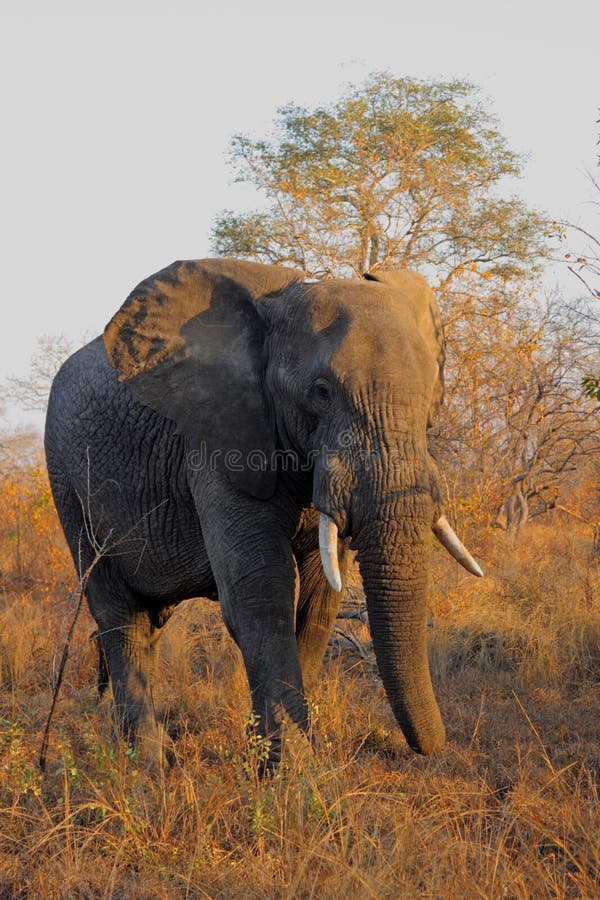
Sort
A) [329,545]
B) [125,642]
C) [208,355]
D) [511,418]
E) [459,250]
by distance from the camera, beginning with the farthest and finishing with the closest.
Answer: [459,250] < [511,418] < [125,642] < [208,355] < [329,545]

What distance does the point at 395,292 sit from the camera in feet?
14.1

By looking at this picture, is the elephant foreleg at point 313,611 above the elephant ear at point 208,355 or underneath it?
underneath

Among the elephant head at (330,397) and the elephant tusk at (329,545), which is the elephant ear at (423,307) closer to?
the elephant head at (330,397)

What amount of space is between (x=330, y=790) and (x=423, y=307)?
2.20 m

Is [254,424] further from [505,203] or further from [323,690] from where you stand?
[505,203]

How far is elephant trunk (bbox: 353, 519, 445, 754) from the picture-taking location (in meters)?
3.73

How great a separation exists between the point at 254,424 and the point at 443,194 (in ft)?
40.7

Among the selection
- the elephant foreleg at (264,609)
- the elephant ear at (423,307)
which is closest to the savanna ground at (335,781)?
the elephant foreleg at (264,609)

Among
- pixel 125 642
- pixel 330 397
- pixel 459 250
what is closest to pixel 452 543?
pixel 330 397

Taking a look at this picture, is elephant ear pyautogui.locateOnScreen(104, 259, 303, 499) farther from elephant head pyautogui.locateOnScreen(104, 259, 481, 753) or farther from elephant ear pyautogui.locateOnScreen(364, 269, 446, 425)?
elephant ear pyautogui.locateOnScreen(364, 269, 446, 425)

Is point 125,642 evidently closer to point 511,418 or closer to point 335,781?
point 335,781

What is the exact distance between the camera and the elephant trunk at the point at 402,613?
373 cm

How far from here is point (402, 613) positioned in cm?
380

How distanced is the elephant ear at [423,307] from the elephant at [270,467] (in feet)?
0.04
